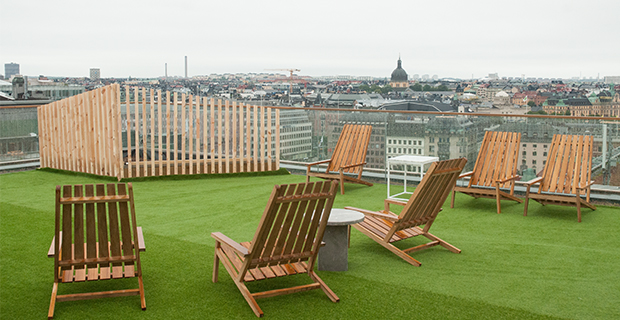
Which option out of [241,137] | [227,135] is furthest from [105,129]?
[241,137]

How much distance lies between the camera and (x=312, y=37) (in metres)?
25.8

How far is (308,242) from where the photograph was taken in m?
4.14

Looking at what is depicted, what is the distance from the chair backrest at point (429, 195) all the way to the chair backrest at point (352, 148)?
396cm

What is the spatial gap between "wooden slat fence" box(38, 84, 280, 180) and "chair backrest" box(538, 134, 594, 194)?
503 centimetres

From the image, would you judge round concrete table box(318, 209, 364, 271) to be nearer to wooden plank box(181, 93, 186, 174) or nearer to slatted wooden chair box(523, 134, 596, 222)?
slatted wooden chair box(523, 134, 596, 222)

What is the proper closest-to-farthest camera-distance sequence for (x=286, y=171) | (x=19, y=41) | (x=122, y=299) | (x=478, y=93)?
(x=122, y=299)
(x=286, y=171)
(x=19, y=41)
(x=478, y=93)

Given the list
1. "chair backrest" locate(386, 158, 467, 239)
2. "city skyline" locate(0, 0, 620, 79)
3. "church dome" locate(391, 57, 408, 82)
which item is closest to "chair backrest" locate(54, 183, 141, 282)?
"chair backrest" locate(386, 158, 467, 239)

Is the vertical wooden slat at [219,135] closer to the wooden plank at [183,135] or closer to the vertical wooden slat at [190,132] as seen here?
the vertical wooden slat at [190,132]

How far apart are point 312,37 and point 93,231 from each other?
22.9 m

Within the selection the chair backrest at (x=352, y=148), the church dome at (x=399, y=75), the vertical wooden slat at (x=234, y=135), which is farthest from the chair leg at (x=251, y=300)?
the church dome at (x=399, y=75)

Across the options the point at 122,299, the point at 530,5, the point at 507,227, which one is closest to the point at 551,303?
the point at 507,227

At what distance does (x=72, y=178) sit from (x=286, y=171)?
3858mm

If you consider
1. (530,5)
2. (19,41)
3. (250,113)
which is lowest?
(250,113)

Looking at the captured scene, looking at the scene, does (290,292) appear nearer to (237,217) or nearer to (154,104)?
(237,217)
